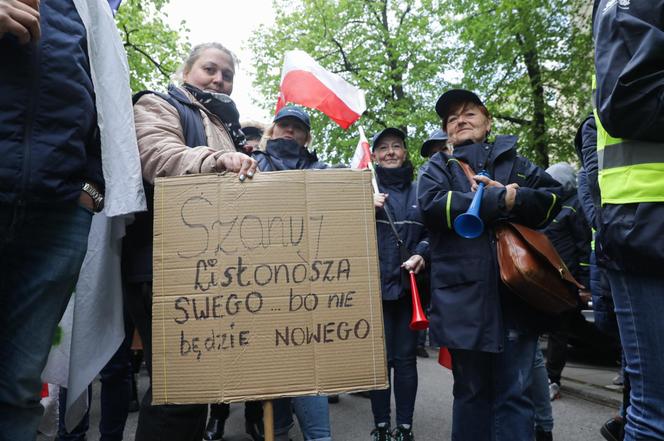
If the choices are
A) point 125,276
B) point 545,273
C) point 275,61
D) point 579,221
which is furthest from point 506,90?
point 125,276

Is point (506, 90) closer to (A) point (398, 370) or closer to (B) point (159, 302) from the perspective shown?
(A) point (398, 370)

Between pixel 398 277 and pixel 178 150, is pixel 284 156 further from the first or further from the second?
pixel 178 150

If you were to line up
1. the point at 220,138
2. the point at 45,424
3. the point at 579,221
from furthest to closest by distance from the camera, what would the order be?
the point at 579,221, the point at 45,424, the point at 220,138

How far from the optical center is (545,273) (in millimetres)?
2387

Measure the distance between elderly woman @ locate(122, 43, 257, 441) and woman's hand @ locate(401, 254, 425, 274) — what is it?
5.08 ft

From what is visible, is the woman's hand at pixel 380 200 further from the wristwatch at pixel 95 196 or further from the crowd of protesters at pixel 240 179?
the wristwatch at pixel 95 196

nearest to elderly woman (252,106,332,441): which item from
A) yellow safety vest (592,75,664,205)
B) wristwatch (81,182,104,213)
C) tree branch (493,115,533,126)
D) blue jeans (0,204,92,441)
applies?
wristwatch (81,182,104,213)

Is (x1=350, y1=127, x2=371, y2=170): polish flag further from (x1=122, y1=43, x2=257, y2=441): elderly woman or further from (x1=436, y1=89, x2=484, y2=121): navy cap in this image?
(x1=122, y1=43, x2=257, y2=441): elderly woman

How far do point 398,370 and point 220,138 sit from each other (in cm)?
203

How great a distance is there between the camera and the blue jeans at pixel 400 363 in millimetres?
3445

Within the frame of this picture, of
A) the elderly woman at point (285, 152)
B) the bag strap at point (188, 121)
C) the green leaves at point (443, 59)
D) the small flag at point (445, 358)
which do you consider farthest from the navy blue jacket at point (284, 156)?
the green leaves at point (443, 59)

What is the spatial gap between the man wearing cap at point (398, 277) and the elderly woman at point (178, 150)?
56.8 inches

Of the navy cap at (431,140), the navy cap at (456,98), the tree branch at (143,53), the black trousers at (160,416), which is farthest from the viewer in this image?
the tree branch at (143,53)

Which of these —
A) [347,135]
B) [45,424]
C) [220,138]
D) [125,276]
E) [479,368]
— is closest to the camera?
[125,276]
